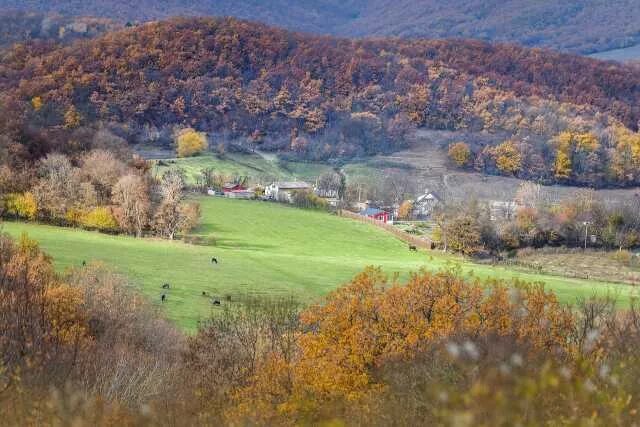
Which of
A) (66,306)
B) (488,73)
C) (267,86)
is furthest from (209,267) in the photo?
(488,73)

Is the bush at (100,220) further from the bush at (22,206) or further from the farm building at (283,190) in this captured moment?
the farm building at (283,190)

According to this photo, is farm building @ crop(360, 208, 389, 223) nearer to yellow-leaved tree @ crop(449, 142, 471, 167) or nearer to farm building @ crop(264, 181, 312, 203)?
farm building @ crop(264, 181, 312, 203)

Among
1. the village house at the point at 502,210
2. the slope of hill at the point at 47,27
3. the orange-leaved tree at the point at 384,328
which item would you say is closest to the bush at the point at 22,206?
the orange-leaved tree at the point at 384,328

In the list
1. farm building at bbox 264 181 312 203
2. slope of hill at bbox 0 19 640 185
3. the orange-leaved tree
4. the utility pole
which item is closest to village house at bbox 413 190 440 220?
farm building at bbox 264 181 312 203

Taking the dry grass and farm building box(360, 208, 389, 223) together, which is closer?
the dry grass

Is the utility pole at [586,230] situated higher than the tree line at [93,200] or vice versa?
the tree line at [93,200]

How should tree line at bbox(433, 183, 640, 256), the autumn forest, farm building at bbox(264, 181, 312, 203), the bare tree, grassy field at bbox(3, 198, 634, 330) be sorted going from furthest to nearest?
farm building at bbox(264, 181, 312, 203) < tree line at bbox(433, 183, 640, 256) < the bare tree < grassy field at bbox(3, 198, 634, 330) < the autumn forest

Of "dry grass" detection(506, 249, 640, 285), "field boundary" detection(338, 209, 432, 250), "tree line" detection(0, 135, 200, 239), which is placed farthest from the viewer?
"field boundary" detection(338, 209, 432, 250)

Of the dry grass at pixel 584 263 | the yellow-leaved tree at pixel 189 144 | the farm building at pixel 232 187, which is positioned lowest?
the dry grass at pixel 584 263
